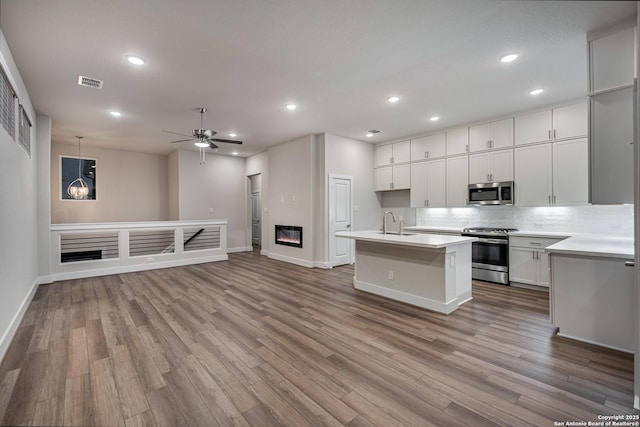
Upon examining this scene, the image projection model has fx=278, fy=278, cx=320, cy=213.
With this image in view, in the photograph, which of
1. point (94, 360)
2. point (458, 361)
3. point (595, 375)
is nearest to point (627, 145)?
point (595, 375)

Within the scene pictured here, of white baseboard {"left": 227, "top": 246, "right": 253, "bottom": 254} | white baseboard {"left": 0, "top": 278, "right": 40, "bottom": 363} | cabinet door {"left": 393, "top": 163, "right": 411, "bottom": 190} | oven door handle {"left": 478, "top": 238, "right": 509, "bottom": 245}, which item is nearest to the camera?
white baseboard {"left": 0, "top": 278, "right": 40, "bottom": 363}

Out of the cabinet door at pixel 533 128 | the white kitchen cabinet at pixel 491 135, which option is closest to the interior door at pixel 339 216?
the white kitchen cabinet at pixel 491 135

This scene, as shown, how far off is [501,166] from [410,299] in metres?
3.08

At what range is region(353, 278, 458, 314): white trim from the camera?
11.5ft

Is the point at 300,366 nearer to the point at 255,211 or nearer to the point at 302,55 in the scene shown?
the point at 302,55

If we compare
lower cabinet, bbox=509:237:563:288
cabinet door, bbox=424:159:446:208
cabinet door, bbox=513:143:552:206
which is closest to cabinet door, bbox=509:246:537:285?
lower cabinet, bbox=509:237:563:288

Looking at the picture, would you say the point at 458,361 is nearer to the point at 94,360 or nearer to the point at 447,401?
the point at 447,401

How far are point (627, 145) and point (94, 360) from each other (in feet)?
15.1

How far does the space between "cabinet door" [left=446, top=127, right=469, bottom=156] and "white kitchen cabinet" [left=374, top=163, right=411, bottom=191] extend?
99 cm

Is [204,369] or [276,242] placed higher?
[276,242]

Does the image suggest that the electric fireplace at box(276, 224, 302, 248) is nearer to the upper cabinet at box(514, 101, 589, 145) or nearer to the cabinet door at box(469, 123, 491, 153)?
the cabinet door at box(469, 123, 491, 153)

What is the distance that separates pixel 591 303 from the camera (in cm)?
270

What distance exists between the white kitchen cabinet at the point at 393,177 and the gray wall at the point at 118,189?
21.1ft

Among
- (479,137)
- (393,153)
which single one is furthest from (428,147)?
(479,137)
